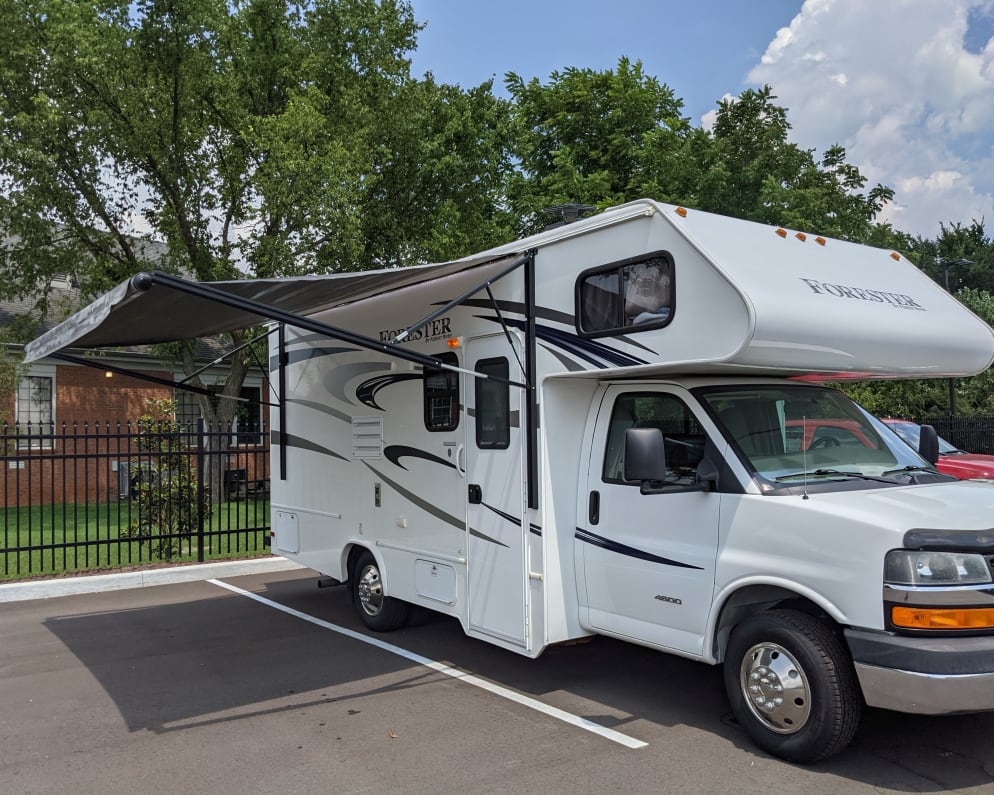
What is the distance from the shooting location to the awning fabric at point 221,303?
5449mm

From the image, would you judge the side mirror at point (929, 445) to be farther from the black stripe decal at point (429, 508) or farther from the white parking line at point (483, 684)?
the black stripe decal at point (429, 508)

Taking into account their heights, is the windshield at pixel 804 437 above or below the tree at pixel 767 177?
below

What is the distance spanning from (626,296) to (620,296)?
49 mm

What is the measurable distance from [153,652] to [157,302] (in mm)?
2893

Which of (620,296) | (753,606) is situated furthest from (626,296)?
(753,606)

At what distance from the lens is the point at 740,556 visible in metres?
4.51

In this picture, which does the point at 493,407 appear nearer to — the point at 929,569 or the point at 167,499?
the point at 929,569

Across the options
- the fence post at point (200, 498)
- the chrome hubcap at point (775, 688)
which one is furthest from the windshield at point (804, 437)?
the fence post at point (200, 498)

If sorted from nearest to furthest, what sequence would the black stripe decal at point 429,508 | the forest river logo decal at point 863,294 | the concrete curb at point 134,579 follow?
the forest river logo decal at point 863,294 → the black stripe decal at point 429,508 → the concrete curb at point 134,579

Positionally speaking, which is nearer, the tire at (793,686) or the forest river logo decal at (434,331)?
the tire at (793,686)

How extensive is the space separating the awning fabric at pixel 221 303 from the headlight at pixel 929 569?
10.1ft

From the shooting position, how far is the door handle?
17.8 feet

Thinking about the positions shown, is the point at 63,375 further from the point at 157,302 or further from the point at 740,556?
the point at 740,556

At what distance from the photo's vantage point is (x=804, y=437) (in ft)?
16.2
